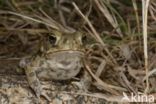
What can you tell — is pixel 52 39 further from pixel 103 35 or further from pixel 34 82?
pixel 103 35

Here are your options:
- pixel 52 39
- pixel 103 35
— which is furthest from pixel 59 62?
pixel 103 35

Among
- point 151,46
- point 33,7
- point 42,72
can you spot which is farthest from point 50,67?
point 33,7

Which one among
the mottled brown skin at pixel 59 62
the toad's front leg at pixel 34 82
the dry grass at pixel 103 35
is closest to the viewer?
the mottled brown skin at pixel 59 62

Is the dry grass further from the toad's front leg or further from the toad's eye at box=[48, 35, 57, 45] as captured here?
the toad's front leg

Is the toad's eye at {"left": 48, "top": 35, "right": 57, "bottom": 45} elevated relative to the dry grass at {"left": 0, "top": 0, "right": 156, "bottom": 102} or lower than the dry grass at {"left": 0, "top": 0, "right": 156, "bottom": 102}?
elevated

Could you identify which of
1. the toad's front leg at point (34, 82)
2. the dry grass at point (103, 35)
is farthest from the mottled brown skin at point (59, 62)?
the dry grass at point (103, 35)

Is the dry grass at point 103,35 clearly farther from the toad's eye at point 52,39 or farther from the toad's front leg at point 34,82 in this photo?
the toad's front leg at point 34,82

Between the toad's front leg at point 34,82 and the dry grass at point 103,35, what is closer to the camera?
the toad's front leg at point 34,82

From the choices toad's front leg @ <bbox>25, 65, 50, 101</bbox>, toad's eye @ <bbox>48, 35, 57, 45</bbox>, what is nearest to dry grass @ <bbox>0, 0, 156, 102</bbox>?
toad's eye @ <bbox>48, 35, 57, 45</bbox>
